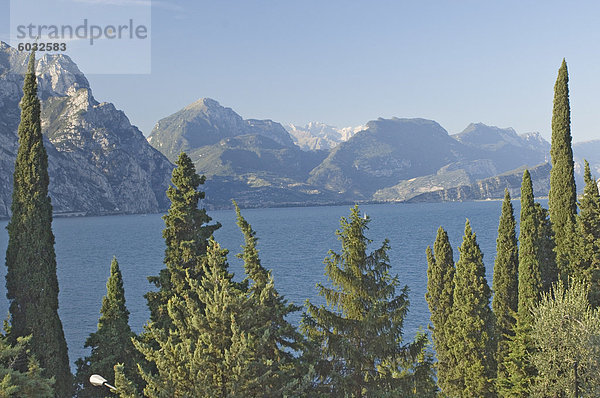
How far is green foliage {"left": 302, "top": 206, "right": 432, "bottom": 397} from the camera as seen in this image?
20484mm

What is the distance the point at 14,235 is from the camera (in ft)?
88.6

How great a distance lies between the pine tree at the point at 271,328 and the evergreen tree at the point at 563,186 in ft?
75.3

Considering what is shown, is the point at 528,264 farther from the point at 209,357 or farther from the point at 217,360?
the point at 209,357

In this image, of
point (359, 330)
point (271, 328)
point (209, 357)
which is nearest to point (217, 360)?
point (209, 357)

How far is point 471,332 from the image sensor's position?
1312 inches

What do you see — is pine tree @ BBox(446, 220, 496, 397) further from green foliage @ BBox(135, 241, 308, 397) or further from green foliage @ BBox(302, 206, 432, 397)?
green foliage @ BBox(135, 241, 308, 397)

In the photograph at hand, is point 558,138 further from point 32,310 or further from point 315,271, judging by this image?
point 315,271

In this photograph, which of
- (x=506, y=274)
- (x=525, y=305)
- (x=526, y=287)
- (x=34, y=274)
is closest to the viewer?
(x=34, y=274)

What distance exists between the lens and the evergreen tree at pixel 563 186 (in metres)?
36.9

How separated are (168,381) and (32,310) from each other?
14325 mm

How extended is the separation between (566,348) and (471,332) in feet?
28.1

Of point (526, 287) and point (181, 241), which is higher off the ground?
point (181, 241)

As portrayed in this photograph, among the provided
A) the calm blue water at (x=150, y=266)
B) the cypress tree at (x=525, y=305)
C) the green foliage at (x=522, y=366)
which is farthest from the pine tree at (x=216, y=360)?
the calm blue water at (x=150, y=266)

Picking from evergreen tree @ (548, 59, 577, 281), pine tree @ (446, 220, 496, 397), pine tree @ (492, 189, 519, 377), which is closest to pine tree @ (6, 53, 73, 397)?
Answer: pine tree @ (446, 220, 496, 397)
